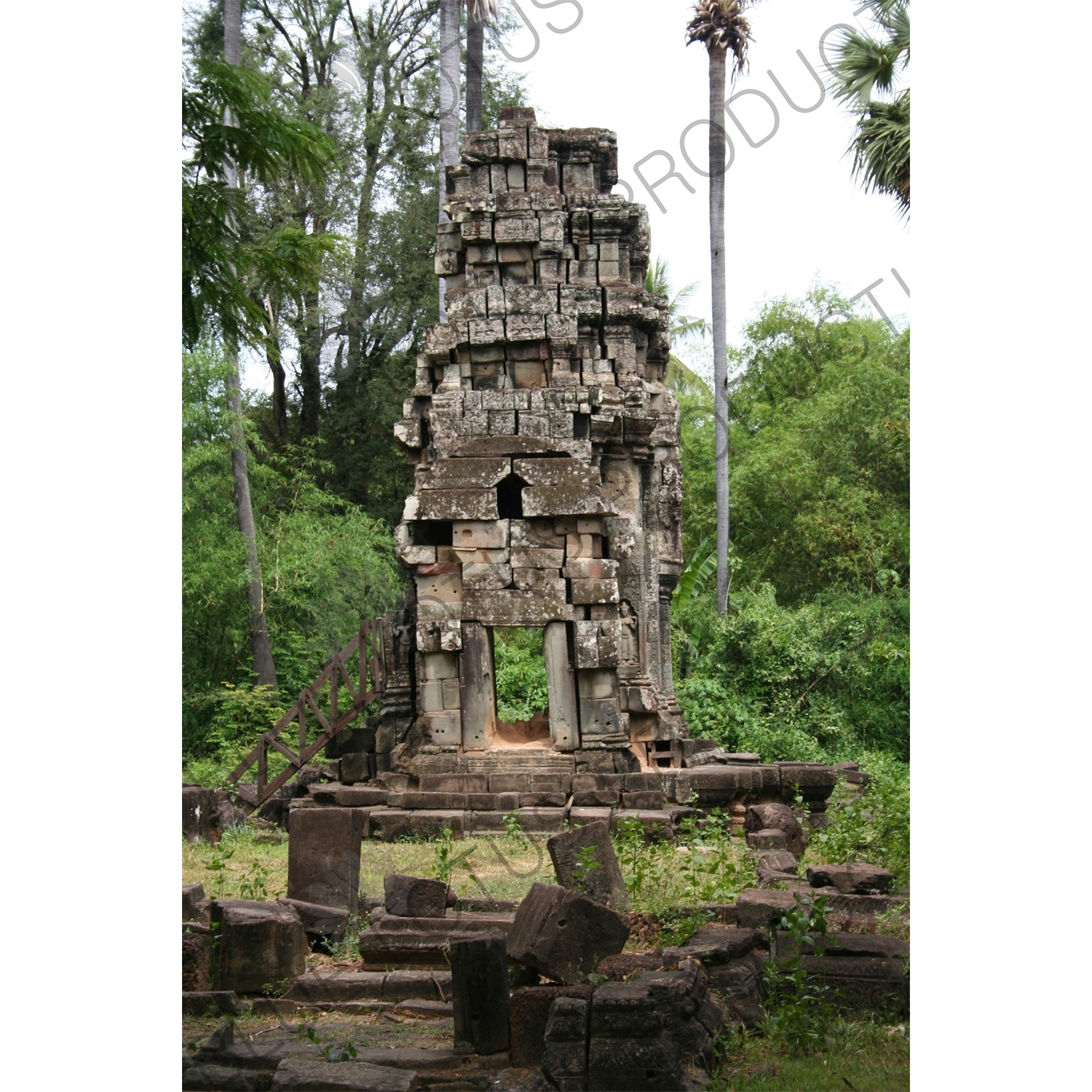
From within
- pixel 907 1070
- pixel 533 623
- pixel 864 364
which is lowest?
pixel 907 1070

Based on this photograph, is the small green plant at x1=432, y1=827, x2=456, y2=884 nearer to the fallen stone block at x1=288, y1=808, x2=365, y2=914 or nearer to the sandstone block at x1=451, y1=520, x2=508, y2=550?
the fallen stone block at x1=288, y1=808, x2=365, y2=914

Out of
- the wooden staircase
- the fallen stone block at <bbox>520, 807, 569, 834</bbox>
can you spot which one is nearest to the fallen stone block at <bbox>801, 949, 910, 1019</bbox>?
the fallen stone block at <bbox>520, 807, 569, 834</bbox>

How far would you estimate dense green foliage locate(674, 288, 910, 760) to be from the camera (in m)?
16.1

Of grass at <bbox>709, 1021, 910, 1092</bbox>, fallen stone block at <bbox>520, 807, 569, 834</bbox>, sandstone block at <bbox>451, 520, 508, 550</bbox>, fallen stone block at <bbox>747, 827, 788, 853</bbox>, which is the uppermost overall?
sandstone block at <bbox>451, 520, 508, 550</bbox>

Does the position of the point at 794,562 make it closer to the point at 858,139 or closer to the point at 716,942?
the point at 858,139

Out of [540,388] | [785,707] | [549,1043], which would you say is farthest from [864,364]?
[549,1043]

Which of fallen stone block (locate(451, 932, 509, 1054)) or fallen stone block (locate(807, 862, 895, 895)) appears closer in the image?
fallen stone block (locate(451, 932, 509, 1054))

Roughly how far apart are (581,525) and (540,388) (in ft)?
6.36

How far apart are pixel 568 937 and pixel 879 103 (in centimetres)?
729

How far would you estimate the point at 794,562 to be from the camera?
21.7 meters

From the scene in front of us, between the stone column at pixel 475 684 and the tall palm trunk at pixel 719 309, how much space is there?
936cm

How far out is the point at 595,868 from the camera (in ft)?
21.0

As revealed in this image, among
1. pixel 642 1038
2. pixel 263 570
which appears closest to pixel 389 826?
pixel 642 1038

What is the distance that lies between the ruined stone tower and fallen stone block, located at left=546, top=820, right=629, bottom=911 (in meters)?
3.77
